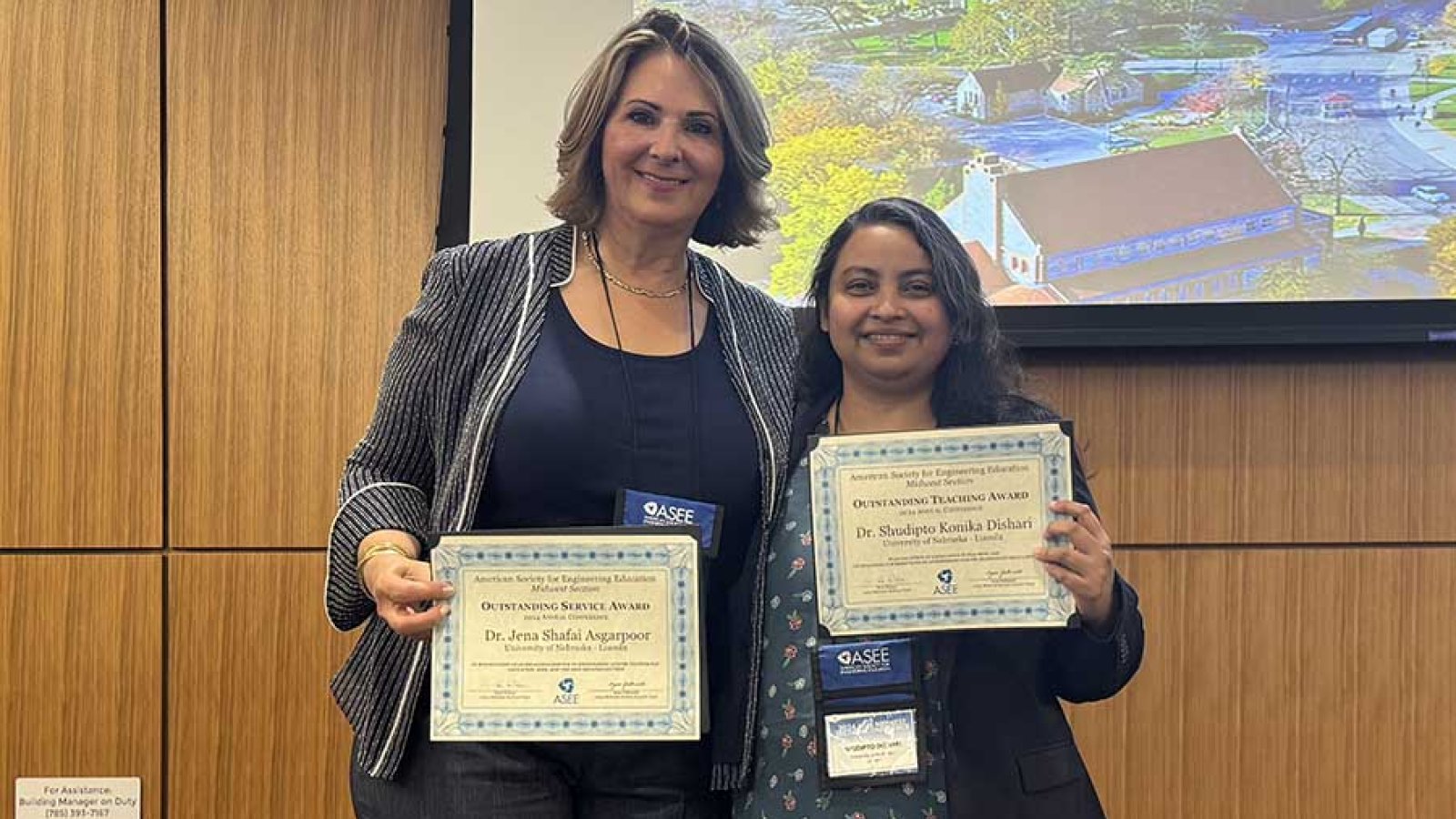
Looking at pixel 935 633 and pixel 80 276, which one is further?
pixel 80 276

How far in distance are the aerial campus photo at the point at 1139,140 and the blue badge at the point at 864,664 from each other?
1070 mm

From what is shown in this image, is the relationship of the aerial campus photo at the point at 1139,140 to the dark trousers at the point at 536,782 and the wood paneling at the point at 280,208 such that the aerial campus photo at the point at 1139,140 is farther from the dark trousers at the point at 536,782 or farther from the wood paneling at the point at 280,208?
the dark trousers at the point at 536,782

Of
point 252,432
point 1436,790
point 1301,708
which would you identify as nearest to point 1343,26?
point 1301,708

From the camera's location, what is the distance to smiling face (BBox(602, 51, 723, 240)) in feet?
4.85

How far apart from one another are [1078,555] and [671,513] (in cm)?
46

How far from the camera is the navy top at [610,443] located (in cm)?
138

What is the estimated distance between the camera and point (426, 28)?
8.02ft

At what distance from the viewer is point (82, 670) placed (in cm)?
241

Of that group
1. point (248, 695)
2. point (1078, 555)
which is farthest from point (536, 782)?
point (248, 695)

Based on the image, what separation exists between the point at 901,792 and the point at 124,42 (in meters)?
2.07

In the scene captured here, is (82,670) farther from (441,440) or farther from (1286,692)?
(1286,692)

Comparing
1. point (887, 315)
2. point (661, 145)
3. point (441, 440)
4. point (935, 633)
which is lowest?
point (935, 633)

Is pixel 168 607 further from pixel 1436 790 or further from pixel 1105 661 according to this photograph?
pixel 1436 790

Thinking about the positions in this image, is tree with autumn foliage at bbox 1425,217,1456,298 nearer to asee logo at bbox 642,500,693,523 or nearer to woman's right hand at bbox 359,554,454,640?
asee logo at bbox 642,500,693,523
